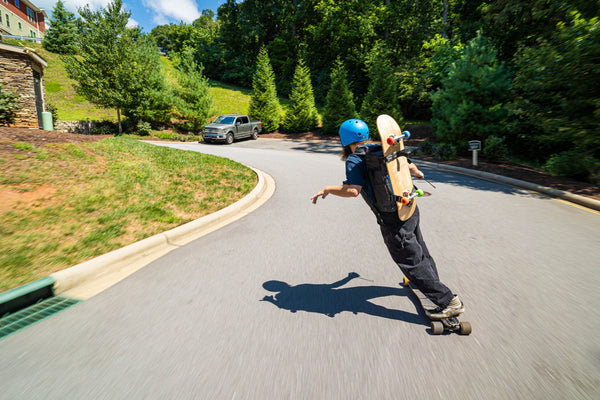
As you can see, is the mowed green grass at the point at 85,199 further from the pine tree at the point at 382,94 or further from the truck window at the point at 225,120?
the pine tree at the point at 382,94

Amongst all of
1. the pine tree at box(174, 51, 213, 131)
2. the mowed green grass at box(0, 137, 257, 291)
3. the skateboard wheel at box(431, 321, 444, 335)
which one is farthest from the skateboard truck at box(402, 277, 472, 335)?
the pine tree at box(174, 51, 213, 131)

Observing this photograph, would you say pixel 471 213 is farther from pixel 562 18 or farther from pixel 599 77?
pixel 562 18

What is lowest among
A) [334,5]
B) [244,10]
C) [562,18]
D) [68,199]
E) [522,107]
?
[68,199]

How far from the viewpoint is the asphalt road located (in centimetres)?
206

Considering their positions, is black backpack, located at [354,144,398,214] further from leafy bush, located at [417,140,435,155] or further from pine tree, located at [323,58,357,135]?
pine tree, located at [323,58,357,135]

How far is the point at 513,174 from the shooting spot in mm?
9883

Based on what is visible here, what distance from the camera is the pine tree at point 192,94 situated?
2650cm

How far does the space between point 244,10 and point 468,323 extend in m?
60.9

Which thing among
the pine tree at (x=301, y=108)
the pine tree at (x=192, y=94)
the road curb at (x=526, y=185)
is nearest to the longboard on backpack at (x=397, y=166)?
the road curb at (x=526, y=185)

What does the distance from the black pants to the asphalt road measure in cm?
33

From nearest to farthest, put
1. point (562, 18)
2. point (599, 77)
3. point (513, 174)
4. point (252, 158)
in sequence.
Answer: point (599, 77), point (513, 174), point (562, 18), point (252, 158)

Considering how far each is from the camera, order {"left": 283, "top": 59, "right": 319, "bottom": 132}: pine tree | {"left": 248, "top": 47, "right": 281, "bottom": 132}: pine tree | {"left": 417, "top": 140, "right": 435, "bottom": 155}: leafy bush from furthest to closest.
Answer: {"left": 248, "top": 47, "right": 281, "bottom": 132}: pine tree < {"left": 283, "top": 59, "right": 319, "bottom": 132}: pine tree < {"left": 417, "top": 140, "right": 435, "bottom": 155}: leafy bush

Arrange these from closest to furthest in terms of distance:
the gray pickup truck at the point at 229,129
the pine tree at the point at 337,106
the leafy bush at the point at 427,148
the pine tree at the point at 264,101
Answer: the leafy bush at the point at 427,148, the gray pickup truck at the point at 229,129, the pine tree at the point at 337,106, the pine tree at the point at 264,101

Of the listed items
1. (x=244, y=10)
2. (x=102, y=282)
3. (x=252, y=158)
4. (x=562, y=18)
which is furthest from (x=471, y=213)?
(x=244, y=10)
